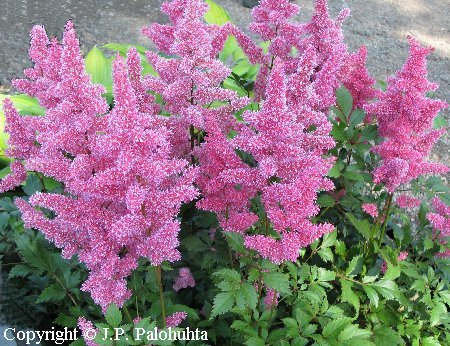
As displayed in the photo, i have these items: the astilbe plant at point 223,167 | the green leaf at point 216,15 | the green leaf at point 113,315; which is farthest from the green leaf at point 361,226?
the green leaf at point 216,15

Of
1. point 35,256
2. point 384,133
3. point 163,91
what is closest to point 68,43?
point 163,91

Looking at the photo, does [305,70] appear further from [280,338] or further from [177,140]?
[280,338]

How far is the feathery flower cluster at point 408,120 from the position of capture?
1646 millimetres

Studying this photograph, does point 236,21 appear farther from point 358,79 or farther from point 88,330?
point 88,330

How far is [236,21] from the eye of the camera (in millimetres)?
6039

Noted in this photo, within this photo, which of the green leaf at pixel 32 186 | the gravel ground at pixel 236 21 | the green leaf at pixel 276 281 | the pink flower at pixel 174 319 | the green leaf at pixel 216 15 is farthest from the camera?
the gravel ground at pixel 236 21

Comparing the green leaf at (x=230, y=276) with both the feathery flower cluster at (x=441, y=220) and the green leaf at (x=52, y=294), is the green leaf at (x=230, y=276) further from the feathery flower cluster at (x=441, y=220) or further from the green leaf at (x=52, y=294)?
the feathery flower cluster at (x=441, y=220)

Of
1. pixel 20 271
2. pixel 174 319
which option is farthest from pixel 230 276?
pixel 20 271

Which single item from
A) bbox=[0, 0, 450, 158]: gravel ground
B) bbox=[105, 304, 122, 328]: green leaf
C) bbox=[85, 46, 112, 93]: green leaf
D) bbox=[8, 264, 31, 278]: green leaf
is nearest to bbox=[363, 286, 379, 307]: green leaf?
bbox=[105, 304, 122, 328]: green leaf

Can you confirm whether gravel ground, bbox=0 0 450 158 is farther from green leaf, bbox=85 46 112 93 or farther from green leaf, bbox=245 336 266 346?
green leaf, bbox=245 336 266 346

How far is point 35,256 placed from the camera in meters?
1.75

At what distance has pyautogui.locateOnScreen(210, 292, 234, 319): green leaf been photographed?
4.63 ft

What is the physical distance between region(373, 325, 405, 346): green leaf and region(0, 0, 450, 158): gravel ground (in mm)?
3650

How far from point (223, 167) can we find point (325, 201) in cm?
66
